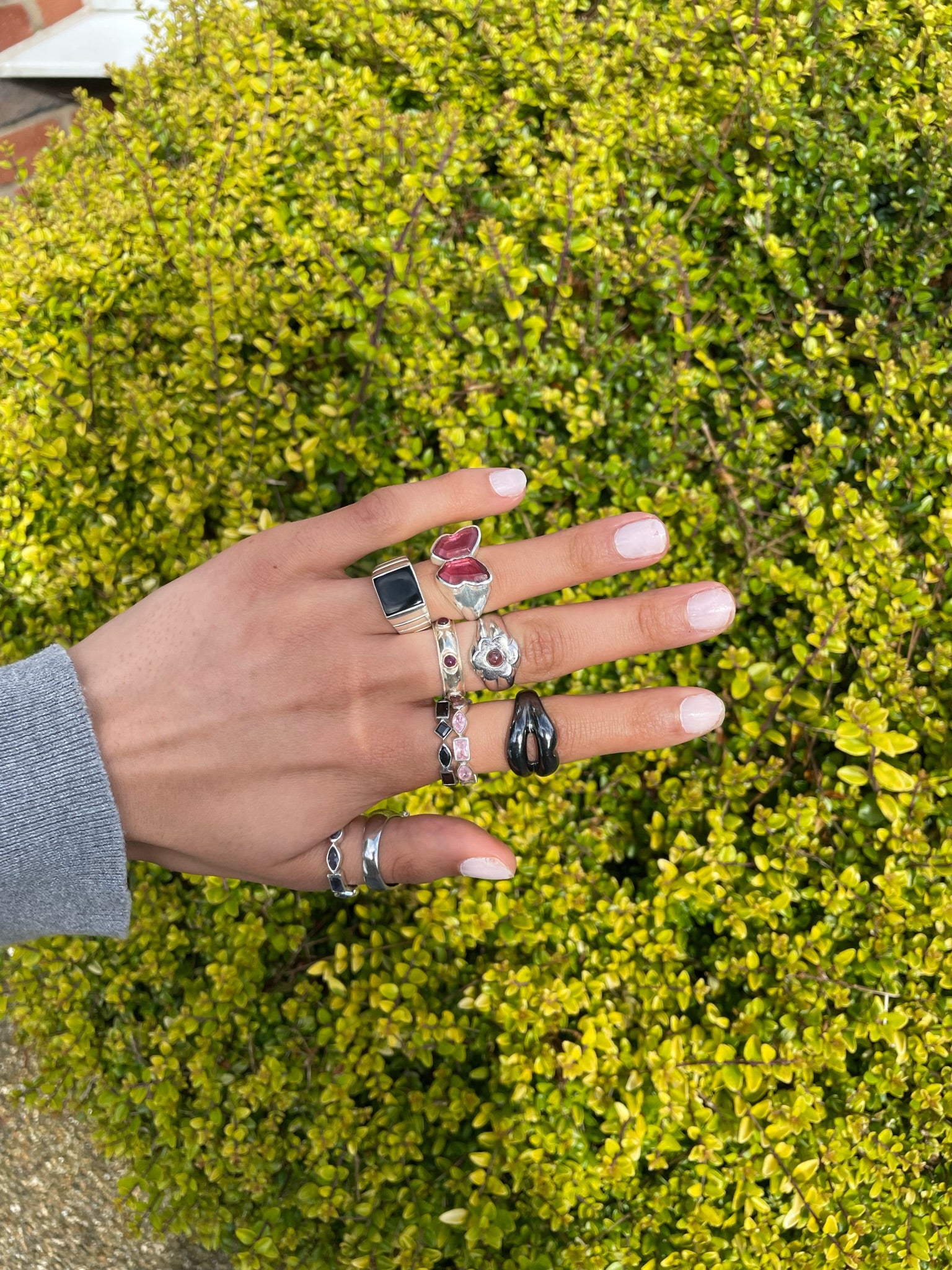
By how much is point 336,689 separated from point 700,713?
75cm

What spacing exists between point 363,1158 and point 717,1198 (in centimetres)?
85

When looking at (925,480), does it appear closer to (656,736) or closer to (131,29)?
(656,736)

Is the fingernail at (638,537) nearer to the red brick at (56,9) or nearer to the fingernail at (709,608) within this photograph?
A: the fingernail at (709,608)

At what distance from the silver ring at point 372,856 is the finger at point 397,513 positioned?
55 cm

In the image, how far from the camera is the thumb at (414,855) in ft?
5.48

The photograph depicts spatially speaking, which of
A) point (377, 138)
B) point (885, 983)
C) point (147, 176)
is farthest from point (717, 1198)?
point (147, 176)

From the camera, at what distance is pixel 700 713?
1740 mm

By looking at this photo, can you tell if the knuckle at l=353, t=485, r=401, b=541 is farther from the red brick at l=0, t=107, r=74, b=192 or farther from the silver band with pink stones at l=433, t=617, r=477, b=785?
the red brick at l=0, t=107, r=74, b=192

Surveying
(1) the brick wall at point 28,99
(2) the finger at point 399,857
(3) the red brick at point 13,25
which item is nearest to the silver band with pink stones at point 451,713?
(2) the finger at point 399,857

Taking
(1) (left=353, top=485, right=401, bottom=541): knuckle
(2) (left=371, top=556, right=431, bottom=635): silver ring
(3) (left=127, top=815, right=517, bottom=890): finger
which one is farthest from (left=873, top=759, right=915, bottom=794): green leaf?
(1) (left=353, top=485, right=401, bottom=541): knuckle

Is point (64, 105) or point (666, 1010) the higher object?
point (64, 105)

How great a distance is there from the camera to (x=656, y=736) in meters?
1.76

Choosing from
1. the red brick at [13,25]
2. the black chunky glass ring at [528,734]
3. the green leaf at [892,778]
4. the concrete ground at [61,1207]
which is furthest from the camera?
the red brick at [13,25]

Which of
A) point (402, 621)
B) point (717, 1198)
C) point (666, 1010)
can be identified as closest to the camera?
point (402, 621)
